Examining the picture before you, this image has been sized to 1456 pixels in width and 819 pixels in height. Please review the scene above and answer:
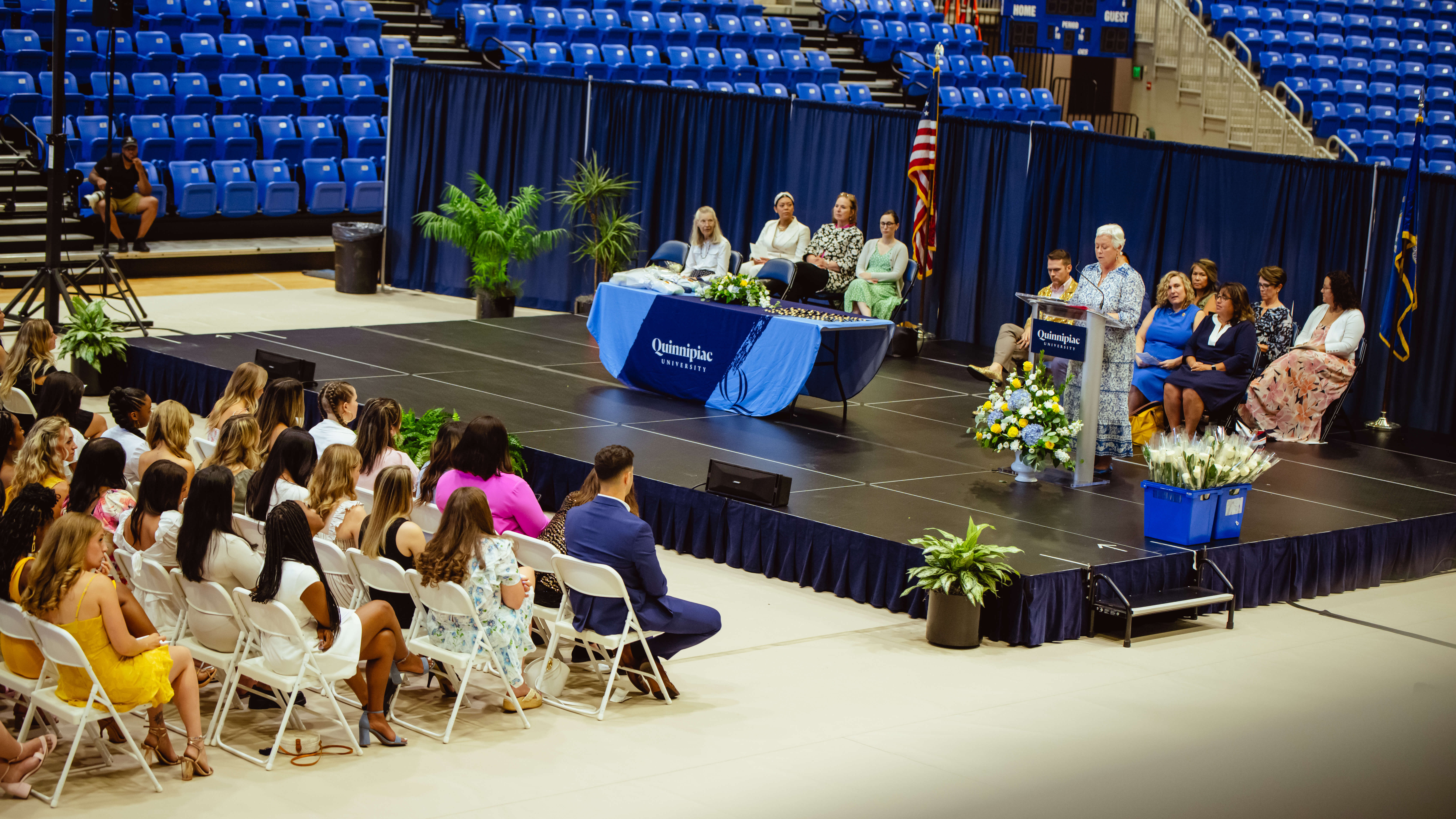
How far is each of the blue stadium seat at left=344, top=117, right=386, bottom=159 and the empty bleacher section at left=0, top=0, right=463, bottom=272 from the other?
0.02 m

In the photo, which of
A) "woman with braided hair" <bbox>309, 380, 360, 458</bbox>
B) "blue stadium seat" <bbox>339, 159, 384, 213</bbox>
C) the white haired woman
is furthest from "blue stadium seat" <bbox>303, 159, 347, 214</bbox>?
"woman with braided hair" <bbox>309, 380, 360, 458</bbox>

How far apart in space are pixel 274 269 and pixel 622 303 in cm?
663

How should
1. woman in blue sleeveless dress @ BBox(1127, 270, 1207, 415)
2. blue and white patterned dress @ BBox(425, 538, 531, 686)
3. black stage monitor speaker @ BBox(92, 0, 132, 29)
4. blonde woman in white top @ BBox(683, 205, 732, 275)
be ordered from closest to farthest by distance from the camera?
blue and white patterned dress @ BBox(425, 538, 531, 686) < woman in blue sleeveless dress @ BBox(1127, 270, 1207, 415) < black stage monitor speaker @ BBox(92, 0, 132, 29) < blonde woman in white top @ BBox(683, 205, 732, 275)

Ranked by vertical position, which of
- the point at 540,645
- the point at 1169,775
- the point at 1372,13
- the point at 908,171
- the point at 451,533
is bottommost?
the point at 540,645

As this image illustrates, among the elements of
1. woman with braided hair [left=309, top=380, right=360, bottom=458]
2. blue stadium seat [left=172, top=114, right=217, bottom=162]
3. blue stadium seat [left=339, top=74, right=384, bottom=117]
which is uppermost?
blue stadium seat [left=339, top=74, right=384, bottom=117]

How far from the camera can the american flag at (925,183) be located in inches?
483

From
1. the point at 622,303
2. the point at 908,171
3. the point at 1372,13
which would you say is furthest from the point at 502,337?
the point at 1372,13

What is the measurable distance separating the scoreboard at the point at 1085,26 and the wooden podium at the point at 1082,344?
1206 cm

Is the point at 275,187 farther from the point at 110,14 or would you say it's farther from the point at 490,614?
the point at 490,614

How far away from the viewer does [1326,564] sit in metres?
7.52

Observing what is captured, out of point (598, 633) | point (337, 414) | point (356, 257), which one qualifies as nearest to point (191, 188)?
point (356, 257)

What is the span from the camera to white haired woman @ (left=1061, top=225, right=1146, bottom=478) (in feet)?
26.9

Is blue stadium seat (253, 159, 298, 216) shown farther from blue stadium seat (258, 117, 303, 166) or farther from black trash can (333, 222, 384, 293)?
black trash can (333, 222, 384, 293)

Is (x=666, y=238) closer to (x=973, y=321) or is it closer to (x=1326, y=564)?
(x=973, y=321)
